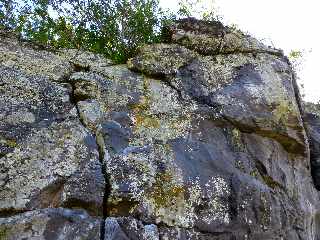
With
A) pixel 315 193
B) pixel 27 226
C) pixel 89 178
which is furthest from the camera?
pixel 315 193

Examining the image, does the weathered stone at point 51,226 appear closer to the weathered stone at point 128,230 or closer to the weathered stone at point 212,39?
the weathered stone at point 128,230

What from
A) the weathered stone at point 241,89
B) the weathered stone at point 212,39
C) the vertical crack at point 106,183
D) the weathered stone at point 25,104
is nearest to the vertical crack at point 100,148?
the vertical crack at point 106,183

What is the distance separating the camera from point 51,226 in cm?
537

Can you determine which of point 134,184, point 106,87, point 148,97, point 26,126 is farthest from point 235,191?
point 26,126

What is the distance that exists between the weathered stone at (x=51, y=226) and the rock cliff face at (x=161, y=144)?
1 centimetres

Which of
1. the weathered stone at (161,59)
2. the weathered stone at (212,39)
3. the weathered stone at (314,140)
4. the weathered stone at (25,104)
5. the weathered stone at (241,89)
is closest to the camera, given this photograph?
the weathered stone at (25,104)

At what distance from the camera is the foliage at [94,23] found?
8.84 m

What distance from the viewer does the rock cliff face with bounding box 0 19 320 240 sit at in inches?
225

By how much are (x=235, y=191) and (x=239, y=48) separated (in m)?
3.00

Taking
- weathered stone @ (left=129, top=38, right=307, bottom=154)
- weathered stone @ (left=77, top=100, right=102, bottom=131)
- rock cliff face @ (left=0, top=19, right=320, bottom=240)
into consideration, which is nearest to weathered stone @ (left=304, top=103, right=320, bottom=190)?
rock cliff face @ (left=0, top=19, right=320, bottom=240)

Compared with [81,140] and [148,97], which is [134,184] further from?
[148,97]

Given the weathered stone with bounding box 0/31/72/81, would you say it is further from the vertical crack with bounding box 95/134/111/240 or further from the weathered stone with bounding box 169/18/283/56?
the weathered stone with bounding box 169/18/283/56

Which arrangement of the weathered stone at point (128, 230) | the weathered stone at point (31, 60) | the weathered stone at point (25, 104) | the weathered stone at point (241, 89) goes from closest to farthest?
1. the weathered stone at point (128, 230)
2. the weathered stone at point (25, 104)
3. the weathered stone at point (31, 60)
4. the weathered stone at point (241, 89)

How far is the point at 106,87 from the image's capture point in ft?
23.7
